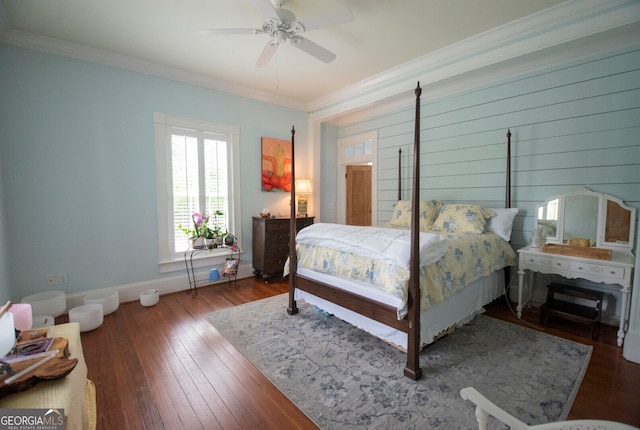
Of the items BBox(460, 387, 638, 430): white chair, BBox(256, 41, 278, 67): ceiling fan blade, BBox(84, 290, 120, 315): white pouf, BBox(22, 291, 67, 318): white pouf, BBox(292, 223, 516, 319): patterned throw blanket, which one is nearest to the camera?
BBox(460, 387, 638, 430): white chair

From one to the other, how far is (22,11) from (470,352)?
476 cm

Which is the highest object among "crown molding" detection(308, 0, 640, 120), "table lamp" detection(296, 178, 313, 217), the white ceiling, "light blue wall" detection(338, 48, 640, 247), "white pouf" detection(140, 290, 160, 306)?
the white ceiling

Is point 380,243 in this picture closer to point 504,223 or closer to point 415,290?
point 415,290

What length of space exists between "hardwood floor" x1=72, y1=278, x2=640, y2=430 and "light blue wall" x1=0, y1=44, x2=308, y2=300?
0.81m

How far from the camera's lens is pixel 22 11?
2.36 metres

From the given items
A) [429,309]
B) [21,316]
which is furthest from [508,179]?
[21,316]

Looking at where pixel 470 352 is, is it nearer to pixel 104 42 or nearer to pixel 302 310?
pixel 302 310

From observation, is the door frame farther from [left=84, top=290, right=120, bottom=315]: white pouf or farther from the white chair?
the white chair

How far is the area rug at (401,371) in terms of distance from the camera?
63.5 inches

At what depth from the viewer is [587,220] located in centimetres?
272

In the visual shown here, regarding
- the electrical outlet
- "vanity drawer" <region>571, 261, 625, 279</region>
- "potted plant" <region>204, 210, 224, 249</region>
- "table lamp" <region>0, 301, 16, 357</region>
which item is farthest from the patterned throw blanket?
the electrical outlet

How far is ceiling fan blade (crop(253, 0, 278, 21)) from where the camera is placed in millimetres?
1928

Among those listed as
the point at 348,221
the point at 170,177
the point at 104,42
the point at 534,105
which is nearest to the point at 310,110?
the point at 348,221

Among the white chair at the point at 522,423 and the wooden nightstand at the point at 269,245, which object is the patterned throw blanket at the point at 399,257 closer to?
the white chair at the point at 522,423
